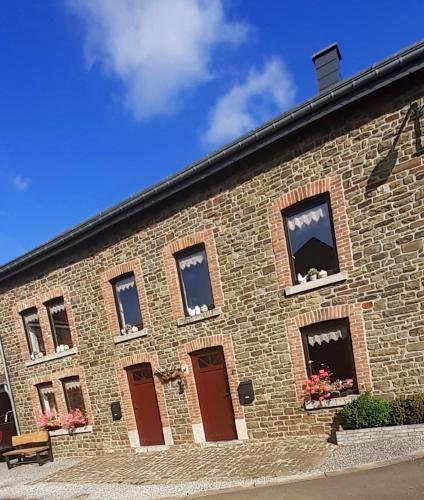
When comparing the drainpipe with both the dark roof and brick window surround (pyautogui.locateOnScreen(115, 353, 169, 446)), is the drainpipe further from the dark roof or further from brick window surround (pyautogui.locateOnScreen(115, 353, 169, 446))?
brick window surround (pyautogui.locateOnScreen(115, 353, 169, 446))

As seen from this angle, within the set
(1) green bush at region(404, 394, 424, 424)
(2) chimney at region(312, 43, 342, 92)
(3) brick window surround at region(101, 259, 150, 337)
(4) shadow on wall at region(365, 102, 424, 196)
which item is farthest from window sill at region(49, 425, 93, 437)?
(2) chimney at region(312, 43, 342, 92)

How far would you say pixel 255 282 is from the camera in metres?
10.6

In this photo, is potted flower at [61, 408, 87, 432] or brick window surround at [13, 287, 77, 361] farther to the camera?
brick window surround at [13, 287, 77, 361]

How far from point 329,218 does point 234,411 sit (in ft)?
16.6

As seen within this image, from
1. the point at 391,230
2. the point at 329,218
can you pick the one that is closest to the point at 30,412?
the point at 329,218

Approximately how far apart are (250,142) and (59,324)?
28.6 feet

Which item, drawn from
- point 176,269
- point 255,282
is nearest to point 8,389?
point 176,269

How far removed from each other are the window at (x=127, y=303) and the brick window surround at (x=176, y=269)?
1448mm

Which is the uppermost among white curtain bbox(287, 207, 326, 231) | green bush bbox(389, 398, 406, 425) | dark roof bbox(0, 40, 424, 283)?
dark roof bbox(0, 40, 424, 283)

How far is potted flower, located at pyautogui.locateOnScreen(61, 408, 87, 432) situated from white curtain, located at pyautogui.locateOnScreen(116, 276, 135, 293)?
4082 millimetres

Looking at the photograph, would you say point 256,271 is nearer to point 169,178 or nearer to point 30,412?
point 169,178

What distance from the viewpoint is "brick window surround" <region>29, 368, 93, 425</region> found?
548 inches

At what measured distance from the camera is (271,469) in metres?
8.45

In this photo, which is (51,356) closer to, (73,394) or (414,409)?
(73,394)
